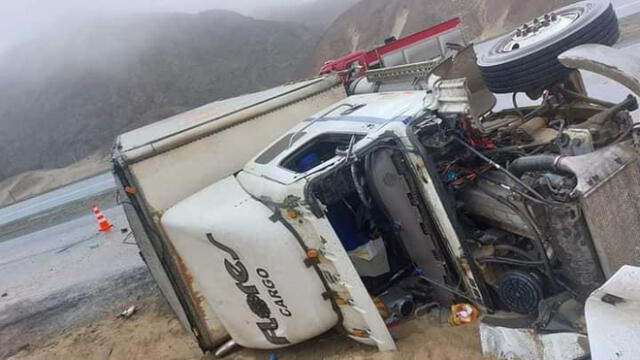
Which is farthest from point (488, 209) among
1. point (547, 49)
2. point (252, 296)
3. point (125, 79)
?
point (125, 79)

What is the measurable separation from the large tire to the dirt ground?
157cm

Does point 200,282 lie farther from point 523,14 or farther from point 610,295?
point 523,14

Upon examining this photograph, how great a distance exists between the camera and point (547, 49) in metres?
3.36

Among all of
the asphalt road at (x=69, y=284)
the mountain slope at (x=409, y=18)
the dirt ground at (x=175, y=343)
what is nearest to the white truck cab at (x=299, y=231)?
the dirt ground at (x=175, y=343)

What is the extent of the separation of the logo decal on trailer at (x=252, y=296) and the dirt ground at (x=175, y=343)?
345mm

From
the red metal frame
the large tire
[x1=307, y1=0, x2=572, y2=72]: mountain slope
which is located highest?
the red metal frame

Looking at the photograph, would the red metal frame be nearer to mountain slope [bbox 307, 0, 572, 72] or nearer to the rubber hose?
the rubber hose

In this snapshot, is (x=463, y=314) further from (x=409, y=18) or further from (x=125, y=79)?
Answer: (x=125, y=79)

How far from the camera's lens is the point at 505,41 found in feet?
12.9

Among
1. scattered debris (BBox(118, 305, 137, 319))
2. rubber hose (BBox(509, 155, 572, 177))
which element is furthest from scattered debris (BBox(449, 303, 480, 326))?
scattered debris (BBox(118, 305, 137, 319))

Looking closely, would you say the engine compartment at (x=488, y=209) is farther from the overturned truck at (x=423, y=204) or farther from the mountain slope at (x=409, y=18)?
the mountain slope at (x=409, y=18)

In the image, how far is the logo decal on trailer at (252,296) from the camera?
3910 millimetres

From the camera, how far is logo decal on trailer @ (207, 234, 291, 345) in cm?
391

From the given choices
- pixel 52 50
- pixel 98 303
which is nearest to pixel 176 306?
pixel 98 303
